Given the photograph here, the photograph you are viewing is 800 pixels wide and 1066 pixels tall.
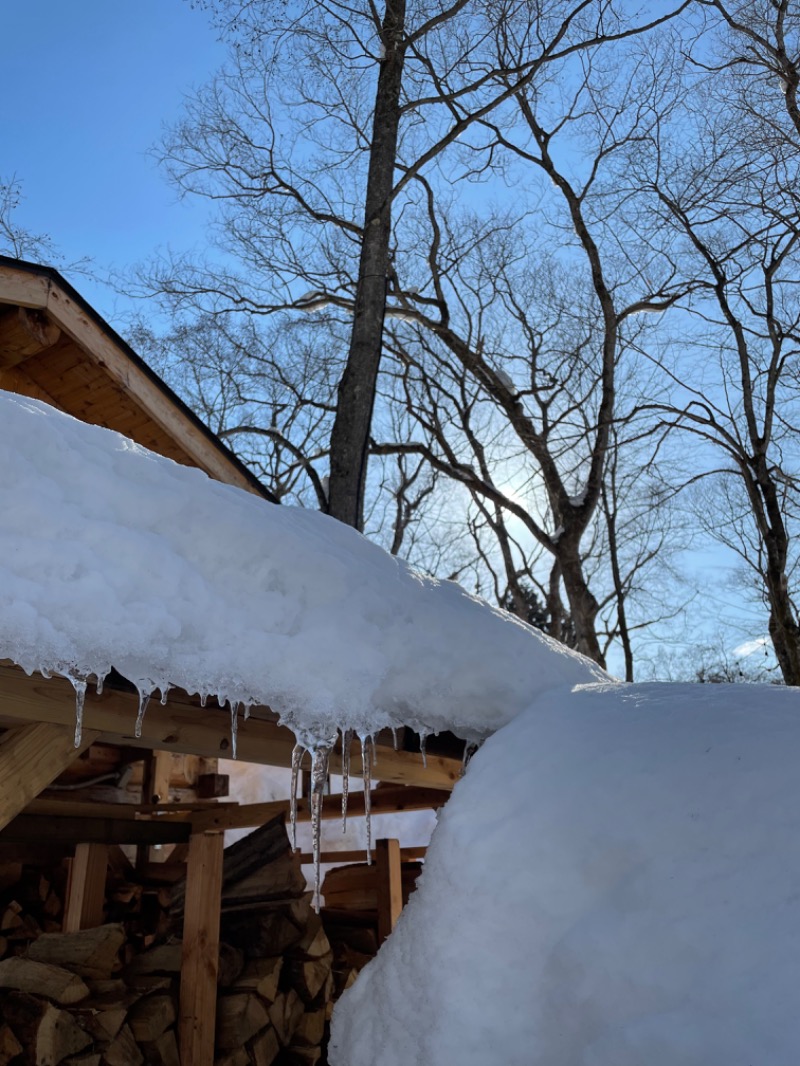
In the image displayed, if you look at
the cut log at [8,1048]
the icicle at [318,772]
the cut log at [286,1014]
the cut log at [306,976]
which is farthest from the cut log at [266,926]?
the icicle at [318,772]

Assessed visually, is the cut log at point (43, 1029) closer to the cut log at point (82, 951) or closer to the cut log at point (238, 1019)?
the cut log at point (82, 951)

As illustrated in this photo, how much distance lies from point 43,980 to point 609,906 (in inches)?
122

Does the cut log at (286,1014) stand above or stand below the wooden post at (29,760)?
below

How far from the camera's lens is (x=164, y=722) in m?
2.95

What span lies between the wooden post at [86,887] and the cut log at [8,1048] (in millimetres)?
753

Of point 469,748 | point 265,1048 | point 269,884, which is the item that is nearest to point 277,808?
point 269,884

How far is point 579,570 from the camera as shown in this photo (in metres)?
11.0

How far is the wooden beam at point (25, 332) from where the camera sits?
486 cm

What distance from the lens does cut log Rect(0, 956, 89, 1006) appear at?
383cm

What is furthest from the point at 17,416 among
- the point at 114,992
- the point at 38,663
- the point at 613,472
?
the point at 613,472

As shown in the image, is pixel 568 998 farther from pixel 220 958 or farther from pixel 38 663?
pixel 220 958

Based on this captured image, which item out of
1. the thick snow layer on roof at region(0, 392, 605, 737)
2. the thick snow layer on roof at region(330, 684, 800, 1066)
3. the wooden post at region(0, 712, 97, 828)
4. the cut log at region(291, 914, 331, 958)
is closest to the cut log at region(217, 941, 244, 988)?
the cut log at region(291, 914, 331, 958)

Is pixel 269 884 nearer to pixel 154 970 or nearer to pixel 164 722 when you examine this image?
pixel 154 970

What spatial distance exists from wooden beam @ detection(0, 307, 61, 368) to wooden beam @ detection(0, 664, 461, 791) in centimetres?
273
